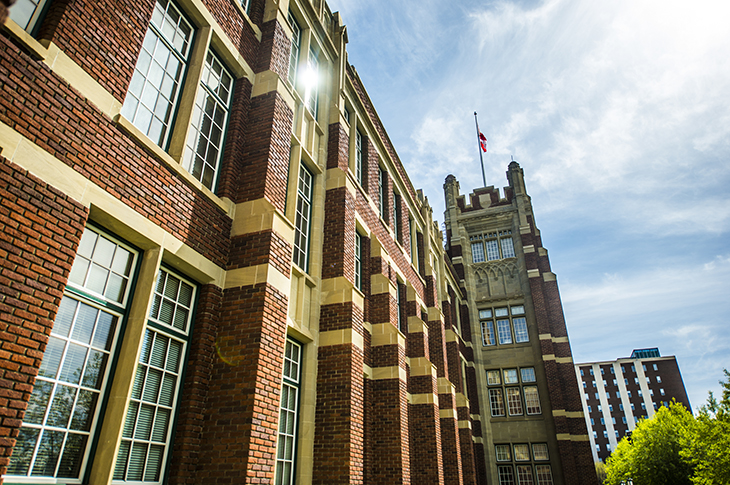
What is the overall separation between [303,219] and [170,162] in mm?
4587

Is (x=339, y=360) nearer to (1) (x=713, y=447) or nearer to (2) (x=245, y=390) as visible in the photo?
(2) (x=245, y=390)

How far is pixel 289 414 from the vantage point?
8.77 metres

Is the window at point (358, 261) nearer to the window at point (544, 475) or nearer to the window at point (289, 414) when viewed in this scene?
the window at point (289, 414)

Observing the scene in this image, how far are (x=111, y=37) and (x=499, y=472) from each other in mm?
27332

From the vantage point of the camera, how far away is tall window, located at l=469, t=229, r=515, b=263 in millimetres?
31656

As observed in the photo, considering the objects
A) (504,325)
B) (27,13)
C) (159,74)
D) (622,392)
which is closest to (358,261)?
(159,74)

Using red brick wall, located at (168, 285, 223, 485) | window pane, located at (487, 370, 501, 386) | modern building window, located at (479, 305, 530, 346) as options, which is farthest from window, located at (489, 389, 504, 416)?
red brick wall, located at (168, 285, 223, 485)

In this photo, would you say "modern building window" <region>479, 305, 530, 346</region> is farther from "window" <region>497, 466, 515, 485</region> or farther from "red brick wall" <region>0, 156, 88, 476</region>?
"red brick wall" <region>0, 156, 88, 476</region>

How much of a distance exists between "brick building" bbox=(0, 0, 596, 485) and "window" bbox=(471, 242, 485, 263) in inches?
832

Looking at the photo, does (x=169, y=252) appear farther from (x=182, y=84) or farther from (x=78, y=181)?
(x=182, y=84)

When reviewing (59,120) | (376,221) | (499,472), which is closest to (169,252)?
(59,120)

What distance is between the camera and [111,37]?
5879 mm

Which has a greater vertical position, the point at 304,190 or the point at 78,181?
the point at 304,190

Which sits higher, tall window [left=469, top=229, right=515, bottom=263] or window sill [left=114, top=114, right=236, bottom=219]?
tall window [left=469, top=229, right=515, bottom=263]
